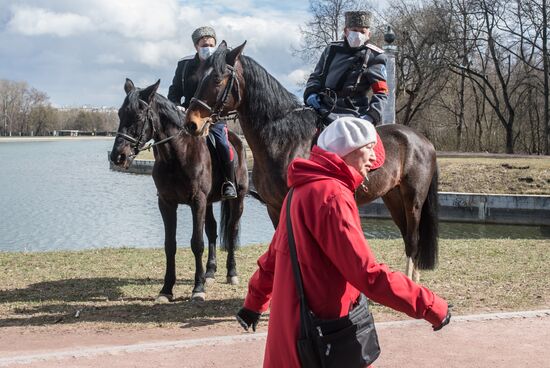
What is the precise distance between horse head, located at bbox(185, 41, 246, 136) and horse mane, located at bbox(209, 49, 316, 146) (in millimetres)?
153

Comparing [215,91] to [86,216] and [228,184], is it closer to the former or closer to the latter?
[228,184]

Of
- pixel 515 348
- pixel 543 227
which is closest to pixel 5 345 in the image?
pixel 515 348

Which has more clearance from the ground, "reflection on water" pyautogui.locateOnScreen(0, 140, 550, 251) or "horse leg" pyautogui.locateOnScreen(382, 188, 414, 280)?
"horse leg" pyautogui.locateOnScreen(382, 188, 414, 280)

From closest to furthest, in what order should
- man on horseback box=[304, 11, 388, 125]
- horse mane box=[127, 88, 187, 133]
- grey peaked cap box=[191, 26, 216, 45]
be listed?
1. man on horseback box=[304, 11, 388, 125]
2. horse mane box=[127, 88, 187, 133]
3. grey peaked cap box=[191, 26, 216, 45]

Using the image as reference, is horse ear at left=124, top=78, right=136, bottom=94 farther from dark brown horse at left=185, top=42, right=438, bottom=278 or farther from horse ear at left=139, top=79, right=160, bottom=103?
dark brown horse at left=185, top=42, right=438, bottom=278

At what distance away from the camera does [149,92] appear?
719 centimetres

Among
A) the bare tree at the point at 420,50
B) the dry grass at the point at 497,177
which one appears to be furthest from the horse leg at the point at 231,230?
the bare tree at the point at 420,50

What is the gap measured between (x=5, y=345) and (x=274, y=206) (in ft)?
9.22

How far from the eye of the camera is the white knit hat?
296 cm

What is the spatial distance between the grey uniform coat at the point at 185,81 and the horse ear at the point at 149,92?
27.2 inches

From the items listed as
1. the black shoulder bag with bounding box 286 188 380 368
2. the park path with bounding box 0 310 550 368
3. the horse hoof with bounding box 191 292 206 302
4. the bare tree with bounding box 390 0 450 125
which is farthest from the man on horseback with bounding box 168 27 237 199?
the bare tree with bounding box 390 0 450 125

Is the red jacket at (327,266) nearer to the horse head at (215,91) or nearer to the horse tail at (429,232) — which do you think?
the horse head at (215,91)

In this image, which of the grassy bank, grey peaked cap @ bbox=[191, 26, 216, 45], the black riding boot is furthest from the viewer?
the black riding boot

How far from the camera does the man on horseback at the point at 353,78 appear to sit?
669cm
